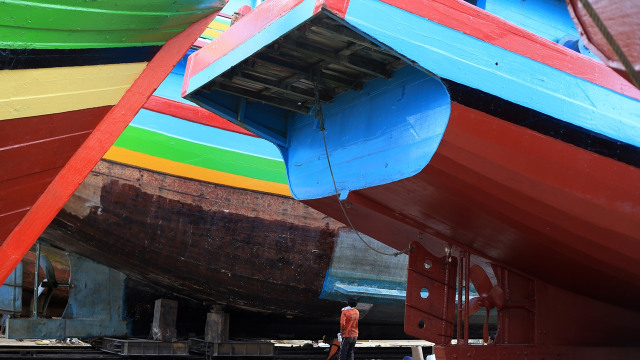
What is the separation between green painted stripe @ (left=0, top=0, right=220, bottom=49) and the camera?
3188 mm

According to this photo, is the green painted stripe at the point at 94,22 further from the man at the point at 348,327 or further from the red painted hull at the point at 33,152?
the man at the point at 348,327

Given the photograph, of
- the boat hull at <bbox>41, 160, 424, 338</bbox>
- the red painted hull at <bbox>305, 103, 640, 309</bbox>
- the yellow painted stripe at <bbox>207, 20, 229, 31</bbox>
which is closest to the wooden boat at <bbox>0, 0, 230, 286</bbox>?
the red painted hull at <bbox>305, 103, 640, 309</bbox>

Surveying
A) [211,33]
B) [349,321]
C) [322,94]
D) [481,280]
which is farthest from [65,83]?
[211,33]

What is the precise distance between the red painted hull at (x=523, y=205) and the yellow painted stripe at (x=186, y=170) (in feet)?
7.24

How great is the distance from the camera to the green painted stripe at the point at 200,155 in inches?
259

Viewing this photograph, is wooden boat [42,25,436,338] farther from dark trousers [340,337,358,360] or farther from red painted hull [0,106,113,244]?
red painted hull [0,106,113,244]

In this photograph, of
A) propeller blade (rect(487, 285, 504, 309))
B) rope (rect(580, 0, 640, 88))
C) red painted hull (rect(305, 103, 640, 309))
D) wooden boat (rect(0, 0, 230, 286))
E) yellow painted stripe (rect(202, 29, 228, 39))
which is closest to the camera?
rope (rect(580, 0, 640, 88))

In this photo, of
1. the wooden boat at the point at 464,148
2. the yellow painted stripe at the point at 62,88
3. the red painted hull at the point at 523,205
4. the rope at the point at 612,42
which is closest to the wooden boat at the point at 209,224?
the wooden boat at the point at 464,148

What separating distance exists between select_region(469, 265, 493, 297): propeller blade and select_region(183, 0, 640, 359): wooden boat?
0.04 feet

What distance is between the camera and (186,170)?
6695mm

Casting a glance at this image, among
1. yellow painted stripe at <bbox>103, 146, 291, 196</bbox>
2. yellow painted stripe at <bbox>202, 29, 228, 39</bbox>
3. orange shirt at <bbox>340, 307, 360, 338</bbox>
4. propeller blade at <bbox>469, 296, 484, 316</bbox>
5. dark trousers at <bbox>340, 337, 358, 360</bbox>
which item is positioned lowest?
dark trousers at <bbox>340, 337, 358, 360</bbox>

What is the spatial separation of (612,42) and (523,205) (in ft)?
8.07

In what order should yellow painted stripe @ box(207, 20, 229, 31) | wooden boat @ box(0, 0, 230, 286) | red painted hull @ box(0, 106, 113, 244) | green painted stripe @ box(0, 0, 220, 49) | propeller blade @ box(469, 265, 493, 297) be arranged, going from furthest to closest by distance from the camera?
1. yellow painted stripe @ box(207, 20, 229, 31)
2. propeller blade @ box(469, 265, 493, 297)
3. red painted hull @ box(0, 106, 113, 244)
4. wooden boat @ box(0, 0, 230, 286)
5. green painted stripe @ box(0, 0, 220, 49)

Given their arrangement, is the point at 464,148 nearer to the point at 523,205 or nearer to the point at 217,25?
the point at 523,205
